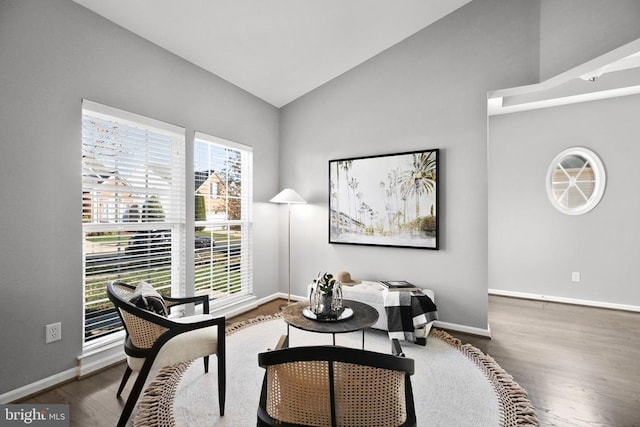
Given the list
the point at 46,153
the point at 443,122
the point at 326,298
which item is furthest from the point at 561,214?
the point at 46,153

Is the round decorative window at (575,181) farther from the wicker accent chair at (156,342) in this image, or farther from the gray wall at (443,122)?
the wicker accent chair at (156,342)

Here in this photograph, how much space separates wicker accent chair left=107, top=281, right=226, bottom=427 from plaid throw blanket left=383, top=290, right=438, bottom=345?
165 cm

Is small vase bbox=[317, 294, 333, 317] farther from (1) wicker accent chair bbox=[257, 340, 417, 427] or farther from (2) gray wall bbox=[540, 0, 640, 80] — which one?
(2) gray wall bbox=[540, 0, 640, 80]

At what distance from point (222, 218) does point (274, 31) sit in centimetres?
209

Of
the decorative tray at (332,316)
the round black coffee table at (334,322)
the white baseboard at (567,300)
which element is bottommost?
the white baseboard at (567,300)

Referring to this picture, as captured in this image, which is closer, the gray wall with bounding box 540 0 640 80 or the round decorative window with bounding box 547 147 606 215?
the gray wall with bounding box 540 0 640 80

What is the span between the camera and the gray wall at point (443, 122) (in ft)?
9.96

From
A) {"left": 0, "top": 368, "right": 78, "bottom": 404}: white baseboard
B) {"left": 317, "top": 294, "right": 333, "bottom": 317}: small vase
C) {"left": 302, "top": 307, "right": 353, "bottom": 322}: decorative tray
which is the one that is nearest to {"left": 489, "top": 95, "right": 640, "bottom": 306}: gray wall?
{"left": 302, "top": 307, "right": 353, "bottom": 322}: decorative tray

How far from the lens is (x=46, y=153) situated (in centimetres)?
211

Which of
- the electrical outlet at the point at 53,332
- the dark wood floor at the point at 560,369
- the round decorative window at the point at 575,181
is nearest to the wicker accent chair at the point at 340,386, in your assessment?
the dark wood floor at the point at 560,369

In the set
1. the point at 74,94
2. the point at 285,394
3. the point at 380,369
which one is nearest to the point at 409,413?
the point at 380,369

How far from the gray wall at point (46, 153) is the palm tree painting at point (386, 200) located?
235 cm

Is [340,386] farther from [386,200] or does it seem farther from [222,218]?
[222,218]

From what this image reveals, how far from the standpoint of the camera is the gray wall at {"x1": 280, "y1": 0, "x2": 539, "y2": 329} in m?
3.04
